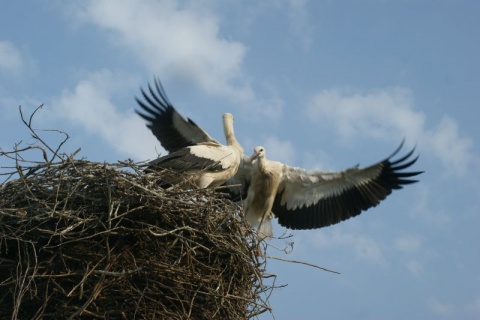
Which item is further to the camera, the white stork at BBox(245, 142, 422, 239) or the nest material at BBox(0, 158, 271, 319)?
the white stork at BBox(245, 142, 422, 239)

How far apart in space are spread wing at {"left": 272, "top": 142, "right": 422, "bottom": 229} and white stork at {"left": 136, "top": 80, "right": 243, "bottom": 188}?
1.14 meters

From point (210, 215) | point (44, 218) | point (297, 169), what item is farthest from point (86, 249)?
point (297, 169)

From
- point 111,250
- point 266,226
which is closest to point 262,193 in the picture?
point 266,226

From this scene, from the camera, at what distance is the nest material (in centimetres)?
561

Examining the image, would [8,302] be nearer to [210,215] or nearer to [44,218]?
[44,218]

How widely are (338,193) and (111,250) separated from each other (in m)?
4.39

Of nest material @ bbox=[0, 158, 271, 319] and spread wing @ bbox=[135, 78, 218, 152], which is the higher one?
spread wing @ bbox=[135, 78, 218, 152]

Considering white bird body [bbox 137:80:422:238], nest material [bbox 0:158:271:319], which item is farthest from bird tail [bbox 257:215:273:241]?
nest material [bbox 0:158:271:319]

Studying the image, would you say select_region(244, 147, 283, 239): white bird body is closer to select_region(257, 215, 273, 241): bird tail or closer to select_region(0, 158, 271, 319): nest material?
select_region(257, 215, 273, 241): bird tail

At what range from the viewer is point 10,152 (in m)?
6.10

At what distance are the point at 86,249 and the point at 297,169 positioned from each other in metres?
4.18

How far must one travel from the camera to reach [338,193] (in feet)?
31.9

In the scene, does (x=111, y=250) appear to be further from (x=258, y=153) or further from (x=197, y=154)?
(x=258, y=153)

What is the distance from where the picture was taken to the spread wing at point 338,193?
9.64m
